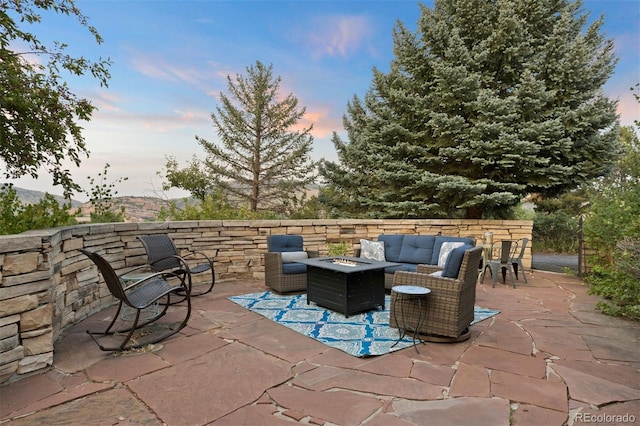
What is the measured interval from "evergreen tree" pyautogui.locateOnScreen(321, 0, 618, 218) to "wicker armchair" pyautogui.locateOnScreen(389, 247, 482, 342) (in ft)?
16.1

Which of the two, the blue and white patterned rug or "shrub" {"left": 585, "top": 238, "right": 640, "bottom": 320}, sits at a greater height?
"shrub" {"left": 585, "top": 238, "right": 640, "bottom": 320}

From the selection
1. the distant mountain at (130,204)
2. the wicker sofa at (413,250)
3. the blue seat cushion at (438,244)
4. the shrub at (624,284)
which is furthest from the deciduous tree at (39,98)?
the shrub at (624,284)

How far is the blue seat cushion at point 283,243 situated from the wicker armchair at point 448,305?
2.37 m

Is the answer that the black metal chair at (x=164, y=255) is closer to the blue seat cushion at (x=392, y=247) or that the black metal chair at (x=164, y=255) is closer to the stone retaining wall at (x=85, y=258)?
the stone retaining wall at (x=85, y=258)

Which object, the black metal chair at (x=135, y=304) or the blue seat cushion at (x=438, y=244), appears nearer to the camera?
the black metal chair at (x=135, y=304)

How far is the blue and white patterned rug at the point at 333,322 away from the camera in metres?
3.14

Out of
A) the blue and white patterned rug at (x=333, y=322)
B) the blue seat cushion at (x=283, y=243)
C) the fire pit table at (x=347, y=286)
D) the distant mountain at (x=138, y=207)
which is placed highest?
the distant mountain at (x=138, y=207)

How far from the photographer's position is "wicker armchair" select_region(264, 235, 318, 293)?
5000 mm

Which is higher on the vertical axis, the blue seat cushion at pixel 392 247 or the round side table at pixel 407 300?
the blue seat cushion at pixel 392 247

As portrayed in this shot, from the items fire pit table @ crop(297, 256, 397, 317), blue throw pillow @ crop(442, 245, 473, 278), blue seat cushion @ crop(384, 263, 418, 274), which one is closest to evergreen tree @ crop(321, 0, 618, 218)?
A: blue seat cushion @ crop(384, 263, 418, 274)

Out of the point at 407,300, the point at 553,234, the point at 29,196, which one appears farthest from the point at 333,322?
the point at 553,234

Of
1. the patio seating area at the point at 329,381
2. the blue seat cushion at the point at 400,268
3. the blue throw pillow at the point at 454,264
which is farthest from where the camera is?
the blue seat cushion at the point at 400,268

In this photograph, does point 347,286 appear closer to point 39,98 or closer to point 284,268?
point 284,268

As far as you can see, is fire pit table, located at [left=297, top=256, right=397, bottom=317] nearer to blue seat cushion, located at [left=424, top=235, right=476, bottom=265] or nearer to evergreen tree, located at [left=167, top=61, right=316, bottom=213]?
blue seat cushion, located at [left=424, top=235, right=476, bottom=265]
